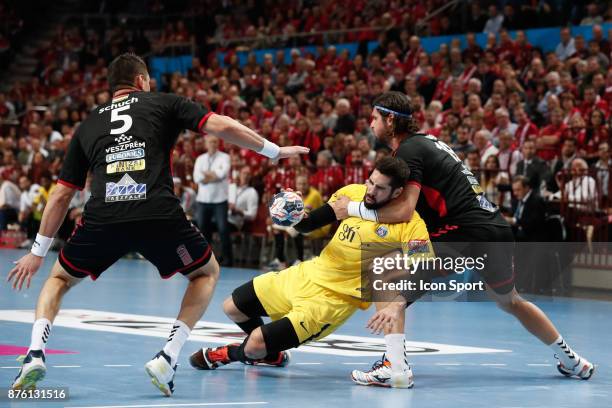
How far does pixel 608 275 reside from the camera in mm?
14039

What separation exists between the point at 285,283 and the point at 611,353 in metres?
3.02

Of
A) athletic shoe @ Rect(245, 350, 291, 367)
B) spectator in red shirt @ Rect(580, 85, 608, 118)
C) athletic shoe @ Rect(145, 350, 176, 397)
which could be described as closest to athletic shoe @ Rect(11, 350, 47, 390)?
athletic shoe @ Rect(145, 350, 176, 397)

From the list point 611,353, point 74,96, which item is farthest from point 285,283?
point 74,96

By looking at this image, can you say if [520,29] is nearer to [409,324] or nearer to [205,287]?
[409,324]

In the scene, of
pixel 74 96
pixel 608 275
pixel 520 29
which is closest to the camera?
pixel 608 275

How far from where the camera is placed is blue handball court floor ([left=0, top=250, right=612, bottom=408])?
6332mm

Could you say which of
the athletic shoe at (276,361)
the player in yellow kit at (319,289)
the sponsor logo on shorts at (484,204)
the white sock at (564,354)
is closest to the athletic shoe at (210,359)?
the player in yellow kit at (319,289)

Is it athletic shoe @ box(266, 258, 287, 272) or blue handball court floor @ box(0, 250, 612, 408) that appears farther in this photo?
athletic shoe @ box(266, 258, 287, 272)

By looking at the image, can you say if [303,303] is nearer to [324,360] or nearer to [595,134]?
[324,360]

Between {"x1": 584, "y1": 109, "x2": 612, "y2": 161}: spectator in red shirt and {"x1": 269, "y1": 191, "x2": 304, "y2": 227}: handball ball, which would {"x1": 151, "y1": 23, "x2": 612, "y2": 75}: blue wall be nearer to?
{"x1": 584, "y1": 109, "x2": 612, "y2": 161}: spectator in red shirt

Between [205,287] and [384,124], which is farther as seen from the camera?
[384,124]

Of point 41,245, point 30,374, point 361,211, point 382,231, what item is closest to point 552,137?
point 382,231

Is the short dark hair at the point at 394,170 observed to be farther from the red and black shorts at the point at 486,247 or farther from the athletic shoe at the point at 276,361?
the athletic shoe at the point at 276,361

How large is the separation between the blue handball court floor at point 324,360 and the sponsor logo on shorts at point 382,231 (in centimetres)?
A: 97
